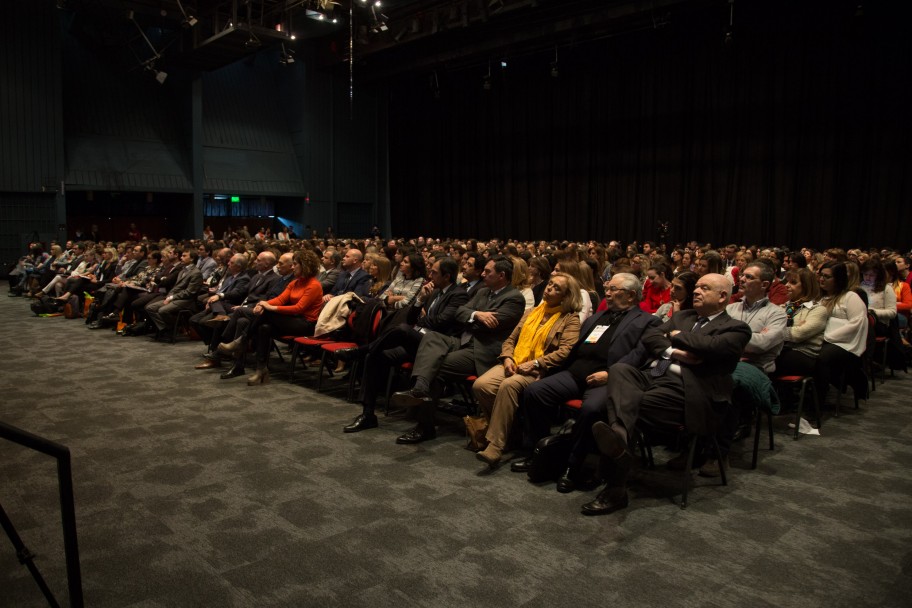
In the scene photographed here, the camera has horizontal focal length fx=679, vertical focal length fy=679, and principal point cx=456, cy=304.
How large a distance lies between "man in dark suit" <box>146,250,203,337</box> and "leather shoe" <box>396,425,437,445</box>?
4343 mm

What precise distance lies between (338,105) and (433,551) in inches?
819

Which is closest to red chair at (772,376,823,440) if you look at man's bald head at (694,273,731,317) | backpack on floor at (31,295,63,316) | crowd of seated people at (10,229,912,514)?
crowd of seated people at (10,229,912,514)

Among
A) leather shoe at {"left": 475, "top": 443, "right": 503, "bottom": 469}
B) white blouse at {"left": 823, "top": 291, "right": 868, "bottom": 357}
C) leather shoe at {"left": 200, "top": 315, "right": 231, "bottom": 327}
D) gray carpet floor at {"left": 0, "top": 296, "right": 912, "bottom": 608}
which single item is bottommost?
gray carpet floor at {"left": 0, "top": 296, "right": 912, "bottom": 608}

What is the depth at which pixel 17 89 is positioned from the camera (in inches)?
642

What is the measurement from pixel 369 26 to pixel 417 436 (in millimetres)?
15832

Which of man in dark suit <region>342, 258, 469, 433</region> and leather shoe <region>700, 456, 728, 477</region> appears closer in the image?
leather shoe <region>700, 456, 728, 477</region>

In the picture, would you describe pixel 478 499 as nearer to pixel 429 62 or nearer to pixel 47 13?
pixel 429 62

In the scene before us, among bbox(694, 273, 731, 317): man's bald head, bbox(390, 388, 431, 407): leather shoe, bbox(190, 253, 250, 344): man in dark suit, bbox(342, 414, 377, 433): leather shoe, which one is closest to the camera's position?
bbox(694, 273, 731, 317): man's bald head

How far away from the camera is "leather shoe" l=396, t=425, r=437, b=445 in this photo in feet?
14.0

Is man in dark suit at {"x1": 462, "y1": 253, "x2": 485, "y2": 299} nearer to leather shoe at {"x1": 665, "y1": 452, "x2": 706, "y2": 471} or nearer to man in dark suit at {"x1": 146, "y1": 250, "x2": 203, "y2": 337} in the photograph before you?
leather shoe at {"x1": 665, "y1": 452, "x2": 706, "y2": 471}

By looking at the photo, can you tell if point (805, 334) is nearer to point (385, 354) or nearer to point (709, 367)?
point (709, 367)

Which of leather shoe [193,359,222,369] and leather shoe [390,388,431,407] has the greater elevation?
leather shoe [390,388,431,407]

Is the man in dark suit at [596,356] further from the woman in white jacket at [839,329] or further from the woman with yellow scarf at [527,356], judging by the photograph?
the woman in white jacket at [839,329]

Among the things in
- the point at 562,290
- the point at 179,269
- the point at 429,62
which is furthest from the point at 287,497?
the point at 429,62
